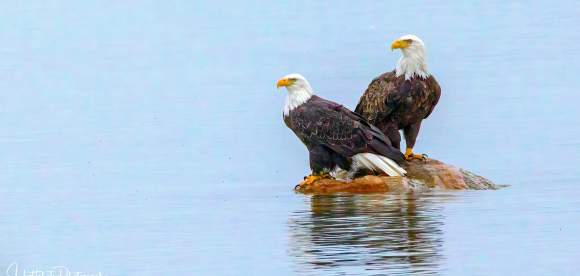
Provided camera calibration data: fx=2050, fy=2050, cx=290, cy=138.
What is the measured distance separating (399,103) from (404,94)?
110 millimetres

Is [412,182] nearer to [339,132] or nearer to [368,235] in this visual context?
[339,132]

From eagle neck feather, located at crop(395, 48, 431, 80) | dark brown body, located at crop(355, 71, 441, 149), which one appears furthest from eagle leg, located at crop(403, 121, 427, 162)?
eagle neck feather, located at crop(395, 48, 431, 80)

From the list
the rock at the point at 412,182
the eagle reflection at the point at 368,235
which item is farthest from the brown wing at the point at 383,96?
the eagle reflection at the point at 368,235

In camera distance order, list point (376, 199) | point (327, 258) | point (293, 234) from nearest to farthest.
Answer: point (327, 258)
point (293, 234)
point (376, 199)

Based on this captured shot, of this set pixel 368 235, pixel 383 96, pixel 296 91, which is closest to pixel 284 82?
pixel 296 91

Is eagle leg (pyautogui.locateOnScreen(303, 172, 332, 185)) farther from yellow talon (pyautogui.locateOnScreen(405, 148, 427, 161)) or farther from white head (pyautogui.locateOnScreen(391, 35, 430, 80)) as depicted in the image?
white head (pyautogui.locateOnScreen(391, 35, 430, 80))

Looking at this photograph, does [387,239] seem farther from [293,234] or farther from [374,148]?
[374,148]

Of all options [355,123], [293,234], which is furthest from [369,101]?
[293,234]

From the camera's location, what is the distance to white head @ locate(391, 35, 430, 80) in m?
20.1

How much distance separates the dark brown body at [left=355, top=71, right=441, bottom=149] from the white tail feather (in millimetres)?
354

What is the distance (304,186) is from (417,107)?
141cm

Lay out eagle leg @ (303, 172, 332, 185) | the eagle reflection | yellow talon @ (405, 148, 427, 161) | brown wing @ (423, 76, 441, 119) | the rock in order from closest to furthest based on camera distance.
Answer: the eagle reflection
the rock
brown wing @ (423, 76, 441, 119)
eagle leg @ (303, 172, 332, 185)
yellow talon @ (405, 148, 427, 161)

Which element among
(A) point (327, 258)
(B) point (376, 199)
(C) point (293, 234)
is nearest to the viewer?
(A) point (327, 258)

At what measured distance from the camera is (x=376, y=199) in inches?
777
